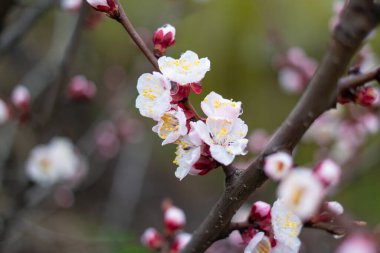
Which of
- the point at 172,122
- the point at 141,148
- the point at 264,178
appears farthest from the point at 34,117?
the point at 141,148

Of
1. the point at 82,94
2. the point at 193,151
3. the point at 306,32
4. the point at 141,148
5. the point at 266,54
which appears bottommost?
the point at 141,148

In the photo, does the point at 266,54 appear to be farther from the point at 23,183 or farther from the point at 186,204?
the point at 23,183

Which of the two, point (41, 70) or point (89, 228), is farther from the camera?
point (89, 228)

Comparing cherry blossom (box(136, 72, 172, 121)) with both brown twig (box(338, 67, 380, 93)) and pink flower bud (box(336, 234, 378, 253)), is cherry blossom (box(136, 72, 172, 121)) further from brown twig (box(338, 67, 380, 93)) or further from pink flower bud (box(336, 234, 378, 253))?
pink flower bud (box(336, 234, 378, 253))

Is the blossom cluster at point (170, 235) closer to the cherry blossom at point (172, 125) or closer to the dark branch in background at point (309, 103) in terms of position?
the dark branch in background at point (309, 103)

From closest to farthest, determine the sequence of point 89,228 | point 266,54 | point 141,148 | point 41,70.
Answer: point 41,70
point 89,228
point 141,148
point 266,54

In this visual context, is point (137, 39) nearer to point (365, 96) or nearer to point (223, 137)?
point (223, 137)
